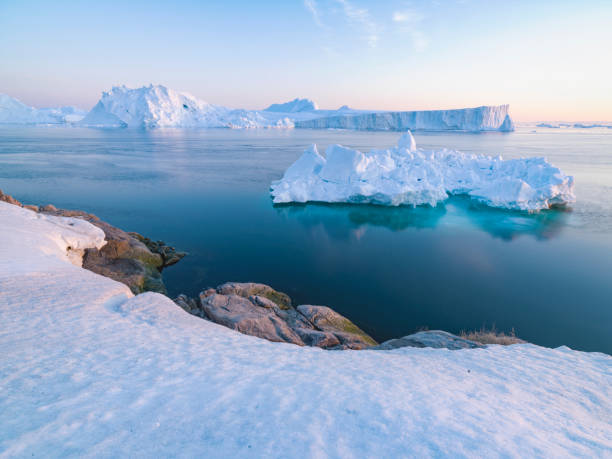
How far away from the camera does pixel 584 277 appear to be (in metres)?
10.8

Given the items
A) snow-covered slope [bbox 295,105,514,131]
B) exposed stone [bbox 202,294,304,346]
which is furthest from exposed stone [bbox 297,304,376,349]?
snow-covered slope [bbox 295,105,514,131]

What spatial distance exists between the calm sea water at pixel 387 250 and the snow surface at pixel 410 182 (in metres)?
0.87

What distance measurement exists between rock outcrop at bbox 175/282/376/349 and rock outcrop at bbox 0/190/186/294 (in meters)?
1.99

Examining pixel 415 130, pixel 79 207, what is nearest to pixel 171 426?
pixel 79 207

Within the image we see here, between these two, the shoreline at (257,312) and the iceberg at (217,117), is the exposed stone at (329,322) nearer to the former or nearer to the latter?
the shoreline at (257,312)

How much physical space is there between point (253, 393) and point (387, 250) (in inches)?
423

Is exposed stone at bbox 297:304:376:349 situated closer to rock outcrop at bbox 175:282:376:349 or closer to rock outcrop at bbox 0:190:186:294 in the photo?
rock outcrop at bbox 175:282:376:349

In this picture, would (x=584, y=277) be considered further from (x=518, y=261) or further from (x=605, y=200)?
A: (x=605, y=200)

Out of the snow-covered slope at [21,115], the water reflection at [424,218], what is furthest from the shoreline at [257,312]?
the snow-covered slope at [21,115]

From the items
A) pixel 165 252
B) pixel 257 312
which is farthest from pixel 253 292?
pixel 165 252

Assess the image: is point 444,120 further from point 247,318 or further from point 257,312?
point 247,318

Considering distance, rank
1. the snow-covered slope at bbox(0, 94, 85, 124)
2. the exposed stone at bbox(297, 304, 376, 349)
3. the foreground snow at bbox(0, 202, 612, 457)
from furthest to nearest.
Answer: the snow-covered slope at bbox(0, 94, 85, 124), the exposed stone at bbox(297, 304, 376, 349), the foreground snow at bbox(0, 202, 612, 457)

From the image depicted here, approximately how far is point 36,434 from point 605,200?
26661mm

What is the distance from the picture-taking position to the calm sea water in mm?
8750
